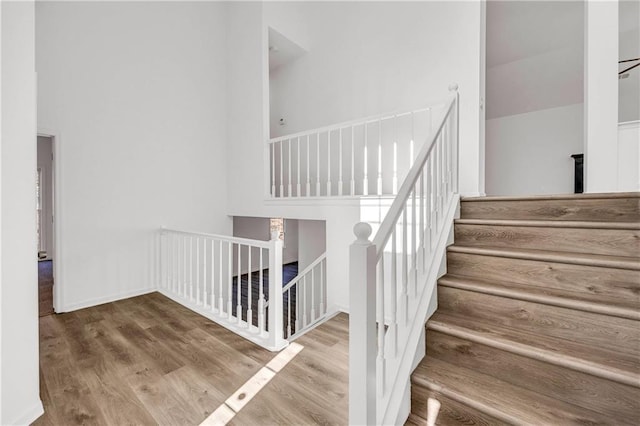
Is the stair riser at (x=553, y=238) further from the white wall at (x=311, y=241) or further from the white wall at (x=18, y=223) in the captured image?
the white wall at (x=311, y=241)

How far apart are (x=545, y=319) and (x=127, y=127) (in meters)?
4.54

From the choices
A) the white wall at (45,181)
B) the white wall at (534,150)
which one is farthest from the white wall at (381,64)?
the white wall at (45,181)

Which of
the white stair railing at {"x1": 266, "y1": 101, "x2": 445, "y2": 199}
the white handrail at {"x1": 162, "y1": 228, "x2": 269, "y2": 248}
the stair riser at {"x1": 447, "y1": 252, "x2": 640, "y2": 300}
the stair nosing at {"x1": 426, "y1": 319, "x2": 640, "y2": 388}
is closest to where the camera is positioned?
the stair nosing at {"x1": 426, "y1": 319, "x2": 640, "y2": 388}

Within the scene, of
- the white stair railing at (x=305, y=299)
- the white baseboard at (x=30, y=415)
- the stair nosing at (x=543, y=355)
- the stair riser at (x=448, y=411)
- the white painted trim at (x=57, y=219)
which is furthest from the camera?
the white stair railing at (x=305, y=299)

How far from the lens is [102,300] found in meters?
3.47

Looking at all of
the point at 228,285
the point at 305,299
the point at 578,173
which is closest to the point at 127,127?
the point at 228,285

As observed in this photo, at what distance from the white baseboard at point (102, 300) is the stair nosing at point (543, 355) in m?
3.72

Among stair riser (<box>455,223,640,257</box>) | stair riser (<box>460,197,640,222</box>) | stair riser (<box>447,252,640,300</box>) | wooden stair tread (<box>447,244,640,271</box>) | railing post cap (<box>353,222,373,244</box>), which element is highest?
stair riser (<box>460,197,640,222</box>)

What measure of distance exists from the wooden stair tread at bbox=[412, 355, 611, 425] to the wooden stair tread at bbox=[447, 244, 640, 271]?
688 millimetres

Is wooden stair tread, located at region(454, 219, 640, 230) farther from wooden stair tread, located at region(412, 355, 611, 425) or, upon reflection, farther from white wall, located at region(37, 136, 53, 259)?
white wall, located at region(37, 136, 53, 259)

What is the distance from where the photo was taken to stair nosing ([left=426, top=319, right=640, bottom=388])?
3.60 ft

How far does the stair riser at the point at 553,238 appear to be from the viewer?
1532mm

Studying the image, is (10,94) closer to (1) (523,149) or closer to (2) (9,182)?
(2) (9,182)

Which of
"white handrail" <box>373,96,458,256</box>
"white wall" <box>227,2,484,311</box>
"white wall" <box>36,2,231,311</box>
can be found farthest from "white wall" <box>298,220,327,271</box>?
"white handrail" <box>373,96,458,256</box>
